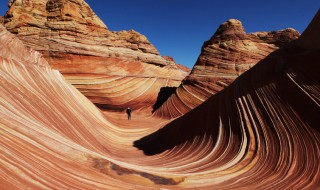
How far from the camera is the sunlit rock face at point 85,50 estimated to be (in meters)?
15.6

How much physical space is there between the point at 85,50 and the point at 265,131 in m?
14.4

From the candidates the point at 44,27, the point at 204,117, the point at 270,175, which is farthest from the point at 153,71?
the point at 270,175

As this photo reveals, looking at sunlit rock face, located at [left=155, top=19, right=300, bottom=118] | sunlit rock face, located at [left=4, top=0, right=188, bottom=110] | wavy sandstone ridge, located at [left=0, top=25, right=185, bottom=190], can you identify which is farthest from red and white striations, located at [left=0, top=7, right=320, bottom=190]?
sunlit rock face, located at [left=4, top=0, right=188, bottom=110]

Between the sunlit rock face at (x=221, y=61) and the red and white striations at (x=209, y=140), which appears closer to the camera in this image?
the red and white striations at (x=209, y=140)

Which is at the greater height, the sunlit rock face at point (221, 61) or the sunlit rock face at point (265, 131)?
the sunlit rock face at point (221, 61)

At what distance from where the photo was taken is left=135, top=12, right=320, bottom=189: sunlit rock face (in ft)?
12.1

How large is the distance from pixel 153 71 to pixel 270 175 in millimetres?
16927

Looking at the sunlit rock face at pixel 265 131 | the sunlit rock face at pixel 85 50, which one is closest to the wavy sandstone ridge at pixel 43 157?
the sunlit rock face at pixel 265 131

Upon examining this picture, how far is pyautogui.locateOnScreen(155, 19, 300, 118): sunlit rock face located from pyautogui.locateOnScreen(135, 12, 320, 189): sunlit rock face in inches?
339

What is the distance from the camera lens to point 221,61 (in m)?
16.0

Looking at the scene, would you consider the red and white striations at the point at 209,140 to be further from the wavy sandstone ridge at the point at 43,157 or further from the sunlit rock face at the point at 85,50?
the sunlit rock face at the point at 85,50

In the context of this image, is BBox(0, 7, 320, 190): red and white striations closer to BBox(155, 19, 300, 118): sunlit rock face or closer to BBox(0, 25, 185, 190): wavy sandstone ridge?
BBox(0, 25, 185, 190): wavy sandstone ridge

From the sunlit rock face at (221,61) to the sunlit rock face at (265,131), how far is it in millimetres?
8600

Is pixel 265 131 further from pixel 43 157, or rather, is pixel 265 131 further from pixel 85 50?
pixel 85 50
